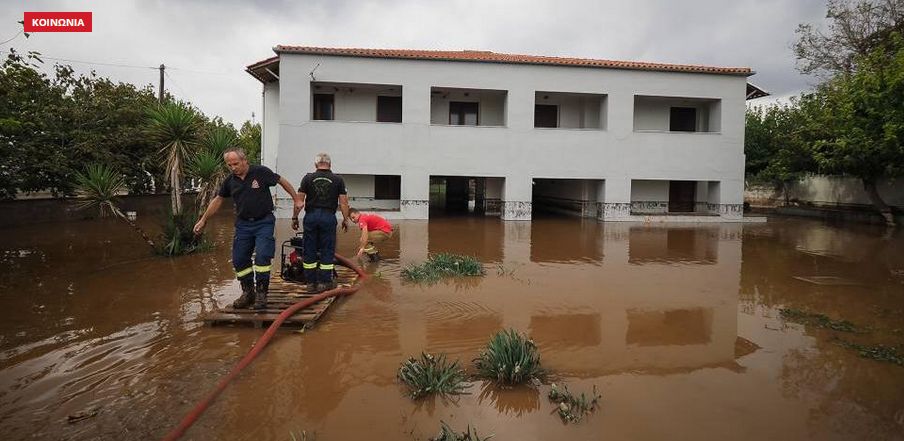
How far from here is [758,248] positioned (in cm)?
1234

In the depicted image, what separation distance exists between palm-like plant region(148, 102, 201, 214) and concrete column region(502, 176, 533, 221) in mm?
11140

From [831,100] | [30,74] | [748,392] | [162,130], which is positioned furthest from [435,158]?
[748,392]

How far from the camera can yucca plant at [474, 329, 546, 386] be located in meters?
3.84

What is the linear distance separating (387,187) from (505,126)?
5.14 metres

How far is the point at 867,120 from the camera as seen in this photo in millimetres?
15211

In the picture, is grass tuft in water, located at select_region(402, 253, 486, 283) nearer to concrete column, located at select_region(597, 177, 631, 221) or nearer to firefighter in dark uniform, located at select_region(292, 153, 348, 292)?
firefighter in dark uniform, located at select_region(292, 153, 348, 292)

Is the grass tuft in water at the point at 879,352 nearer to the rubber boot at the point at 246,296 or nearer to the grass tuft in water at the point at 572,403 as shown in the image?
the grass tuft in water at the point at 572,403

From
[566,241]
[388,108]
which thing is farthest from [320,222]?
[388,108]

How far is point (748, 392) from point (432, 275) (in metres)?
4.70

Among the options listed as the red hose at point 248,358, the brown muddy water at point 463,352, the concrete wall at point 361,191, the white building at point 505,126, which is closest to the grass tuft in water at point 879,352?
the brown muddy water at point 463,352

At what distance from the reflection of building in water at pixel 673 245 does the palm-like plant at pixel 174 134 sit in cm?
882

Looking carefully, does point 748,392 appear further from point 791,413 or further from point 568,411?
point 568,411

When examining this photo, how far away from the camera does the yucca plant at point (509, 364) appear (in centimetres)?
384

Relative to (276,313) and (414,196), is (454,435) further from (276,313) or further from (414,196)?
(414,196)
